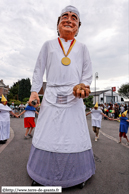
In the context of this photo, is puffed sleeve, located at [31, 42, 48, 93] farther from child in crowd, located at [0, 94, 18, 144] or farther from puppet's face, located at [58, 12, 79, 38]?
child in crowd, located at [0, 94, 18, 144]

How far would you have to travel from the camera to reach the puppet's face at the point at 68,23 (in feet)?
8.89

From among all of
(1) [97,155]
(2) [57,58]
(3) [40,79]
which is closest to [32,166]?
(3) [40,79]

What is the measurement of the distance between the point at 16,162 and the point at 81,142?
2.01m

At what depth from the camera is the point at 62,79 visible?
8.41 ft

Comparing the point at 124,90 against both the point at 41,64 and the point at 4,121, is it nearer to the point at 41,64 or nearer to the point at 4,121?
the point at 4,121

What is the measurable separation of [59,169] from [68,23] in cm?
272

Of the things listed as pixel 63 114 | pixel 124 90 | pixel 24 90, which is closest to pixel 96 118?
pixel 63 114

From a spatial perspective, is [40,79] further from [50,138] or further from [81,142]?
[81,142]

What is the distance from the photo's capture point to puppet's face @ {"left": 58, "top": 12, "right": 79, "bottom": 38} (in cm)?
271

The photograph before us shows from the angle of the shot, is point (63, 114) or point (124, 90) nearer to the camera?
point (63, 114)

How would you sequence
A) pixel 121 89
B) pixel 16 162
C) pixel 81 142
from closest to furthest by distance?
pixel 81 142, pixel 16 162, pixel 121 89

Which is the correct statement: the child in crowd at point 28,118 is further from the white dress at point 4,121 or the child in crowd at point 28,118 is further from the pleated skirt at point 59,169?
the pleated skirt at point 59,169

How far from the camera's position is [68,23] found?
107 inches

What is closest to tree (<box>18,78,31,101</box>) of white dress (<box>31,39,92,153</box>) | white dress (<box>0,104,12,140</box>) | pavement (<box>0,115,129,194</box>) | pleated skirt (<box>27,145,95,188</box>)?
white dress (<box>0,104,12,140</box>)
